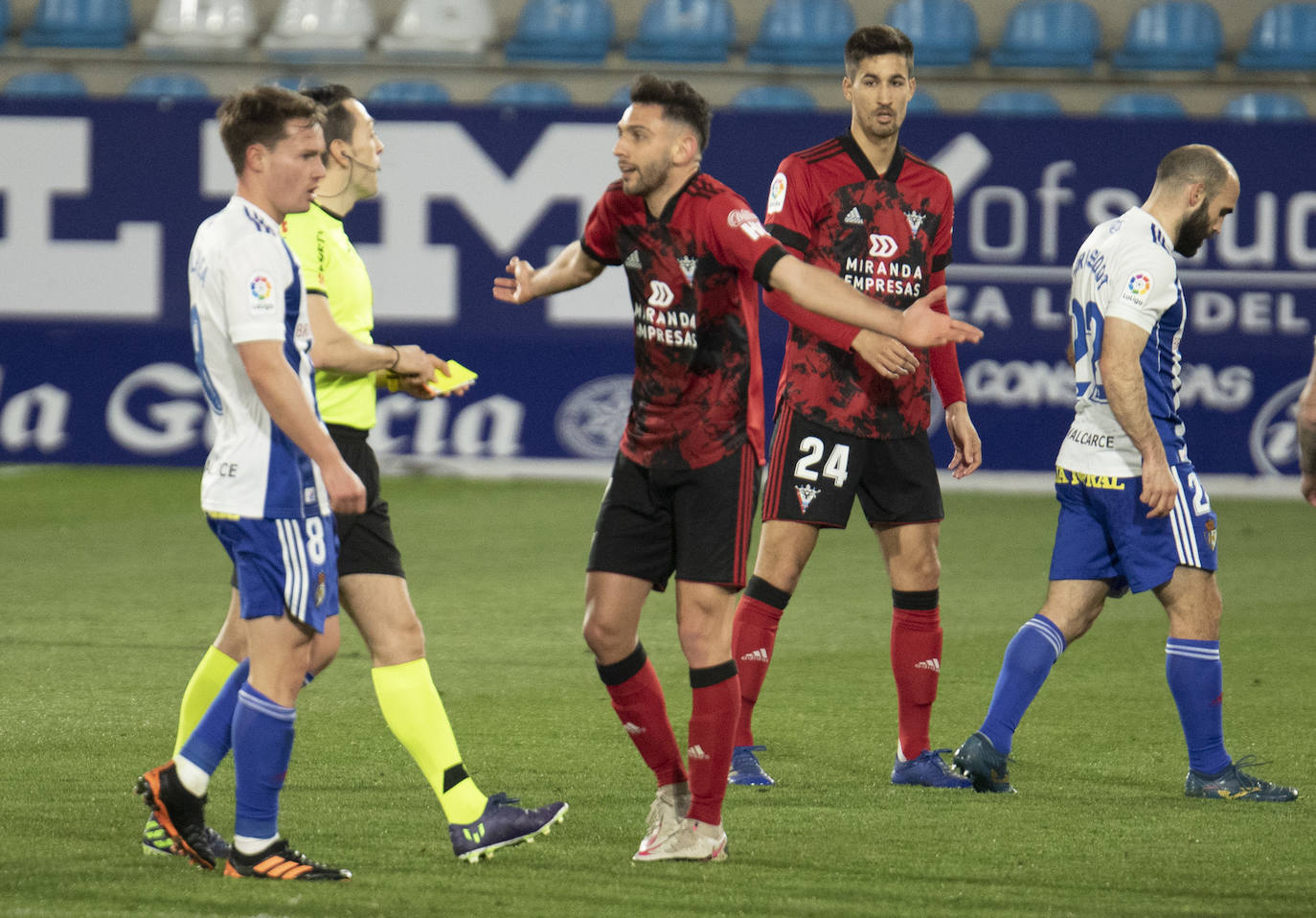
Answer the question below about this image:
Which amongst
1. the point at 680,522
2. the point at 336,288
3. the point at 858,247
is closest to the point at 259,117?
the point at 336,288

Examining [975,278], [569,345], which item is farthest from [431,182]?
[975,278]

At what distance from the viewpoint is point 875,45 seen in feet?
16.1

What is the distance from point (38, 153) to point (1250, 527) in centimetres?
803

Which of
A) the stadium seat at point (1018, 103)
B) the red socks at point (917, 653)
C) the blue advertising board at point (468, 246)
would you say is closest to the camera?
the red socks at point (917, 653)

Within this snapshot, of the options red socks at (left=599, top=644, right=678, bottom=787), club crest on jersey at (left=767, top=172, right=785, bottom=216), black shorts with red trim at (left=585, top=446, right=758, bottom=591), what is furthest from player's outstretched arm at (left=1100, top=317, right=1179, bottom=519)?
red socks at (left=599, top=644, right=678, bottom=787)

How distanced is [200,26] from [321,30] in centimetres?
101

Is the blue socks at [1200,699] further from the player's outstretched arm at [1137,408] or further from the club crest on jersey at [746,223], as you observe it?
the club crest on jersey at [746,223]

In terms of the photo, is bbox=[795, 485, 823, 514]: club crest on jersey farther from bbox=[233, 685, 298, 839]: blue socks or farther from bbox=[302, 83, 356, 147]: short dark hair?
bbox=[233, 685, 298, 839]: blue socks

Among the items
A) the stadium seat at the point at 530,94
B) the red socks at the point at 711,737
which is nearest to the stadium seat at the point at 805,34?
the stadium seat at the point at 530,94

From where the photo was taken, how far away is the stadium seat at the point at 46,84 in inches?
527

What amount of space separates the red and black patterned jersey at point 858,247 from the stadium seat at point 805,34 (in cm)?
897

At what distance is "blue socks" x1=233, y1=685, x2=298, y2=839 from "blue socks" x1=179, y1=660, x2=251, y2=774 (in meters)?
0.22

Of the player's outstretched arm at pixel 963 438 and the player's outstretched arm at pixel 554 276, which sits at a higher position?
the player's outstretched arm at pixel 554 276

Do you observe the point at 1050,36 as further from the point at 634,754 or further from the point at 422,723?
the point at 422,723
